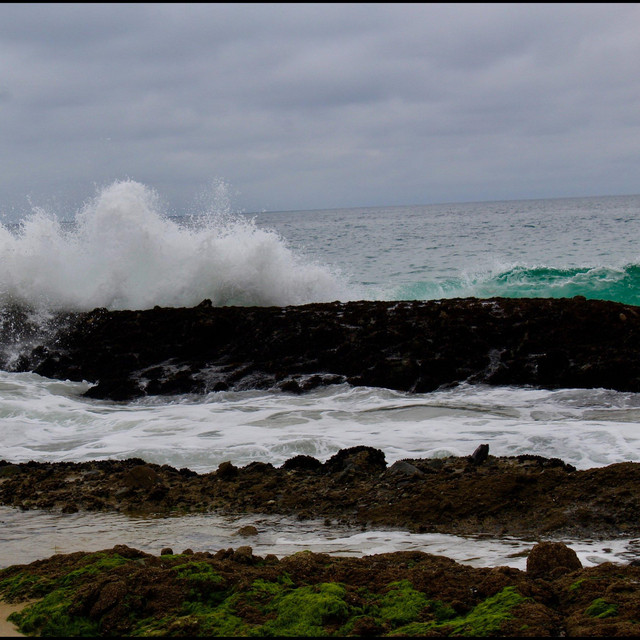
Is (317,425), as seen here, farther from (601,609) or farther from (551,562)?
(601,609)

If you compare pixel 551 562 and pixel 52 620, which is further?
pixel 551 562

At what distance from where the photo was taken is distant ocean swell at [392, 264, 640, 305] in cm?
2030

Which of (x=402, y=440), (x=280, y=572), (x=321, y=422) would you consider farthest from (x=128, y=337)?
(x=280, y=572)

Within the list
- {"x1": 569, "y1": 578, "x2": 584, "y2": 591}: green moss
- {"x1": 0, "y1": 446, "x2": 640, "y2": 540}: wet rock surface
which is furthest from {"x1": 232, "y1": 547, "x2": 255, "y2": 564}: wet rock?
{"x1": 569, "y1": 578, "x2": 584, "y2": 591}: green moss

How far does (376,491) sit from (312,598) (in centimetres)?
216

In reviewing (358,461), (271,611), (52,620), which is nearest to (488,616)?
(271,611)

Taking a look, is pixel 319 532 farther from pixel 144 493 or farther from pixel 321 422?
pixel 321 422

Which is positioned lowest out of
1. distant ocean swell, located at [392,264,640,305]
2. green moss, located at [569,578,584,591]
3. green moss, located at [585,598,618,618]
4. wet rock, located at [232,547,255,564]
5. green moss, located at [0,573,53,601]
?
green moss, located at [0,573,53,601]

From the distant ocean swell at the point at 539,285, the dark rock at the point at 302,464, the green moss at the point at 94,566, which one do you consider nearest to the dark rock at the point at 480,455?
the dark rock at the point at 302,464

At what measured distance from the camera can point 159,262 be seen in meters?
14.9

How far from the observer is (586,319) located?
978 cm

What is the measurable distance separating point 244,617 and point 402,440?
13.3 feet

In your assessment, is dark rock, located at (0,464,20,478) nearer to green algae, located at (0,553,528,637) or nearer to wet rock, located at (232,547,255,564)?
green algae, located at (0,553,528,637)

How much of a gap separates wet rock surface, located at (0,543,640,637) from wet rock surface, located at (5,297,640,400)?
19.3 feet
